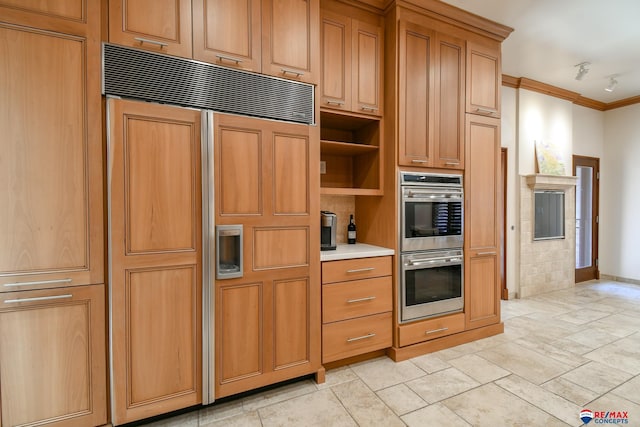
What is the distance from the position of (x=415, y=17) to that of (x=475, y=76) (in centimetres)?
86

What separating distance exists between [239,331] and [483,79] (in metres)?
3.23

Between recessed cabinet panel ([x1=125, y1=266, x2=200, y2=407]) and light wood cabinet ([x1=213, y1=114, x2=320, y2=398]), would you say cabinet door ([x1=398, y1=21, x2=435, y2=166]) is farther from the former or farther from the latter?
recessed cabinet panel ([x1=125, y1=266, x2=200, y2=407])

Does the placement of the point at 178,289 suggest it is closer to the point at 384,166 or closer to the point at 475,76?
the point at 384,166

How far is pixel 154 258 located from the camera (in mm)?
1684

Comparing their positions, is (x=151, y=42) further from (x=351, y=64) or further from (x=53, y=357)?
(x=53, y=357)

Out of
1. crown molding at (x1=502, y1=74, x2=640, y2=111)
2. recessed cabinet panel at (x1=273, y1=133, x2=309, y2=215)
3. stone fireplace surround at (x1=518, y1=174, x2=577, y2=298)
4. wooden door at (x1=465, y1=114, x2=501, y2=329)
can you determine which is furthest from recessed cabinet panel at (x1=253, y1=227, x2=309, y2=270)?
crown molding at (x1=502, y1=74, x2=640, y2=111)

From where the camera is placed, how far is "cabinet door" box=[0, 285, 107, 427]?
1443 mm

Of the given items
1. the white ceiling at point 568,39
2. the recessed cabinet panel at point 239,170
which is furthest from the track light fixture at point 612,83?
the recessed cabinet panel at point 239,170

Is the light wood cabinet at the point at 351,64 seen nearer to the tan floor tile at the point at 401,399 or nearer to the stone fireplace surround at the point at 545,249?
the tan floor tile at the point at 401,399

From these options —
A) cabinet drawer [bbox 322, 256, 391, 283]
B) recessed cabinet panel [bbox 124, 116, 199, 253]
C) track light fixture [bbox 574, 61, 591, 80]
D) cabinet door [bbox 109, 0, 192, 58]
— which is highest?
track light fixture [bbox 574, 61, 591, 80]

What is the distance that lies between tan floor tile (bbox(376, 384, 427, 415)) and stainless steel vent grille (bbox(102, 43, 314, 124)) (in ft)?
6.74

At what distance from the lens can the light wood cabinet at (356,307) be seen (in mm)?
2236

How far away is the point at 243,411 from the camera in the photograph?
187cm

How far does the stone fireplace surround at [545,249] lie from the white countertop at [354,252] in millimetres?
2972
